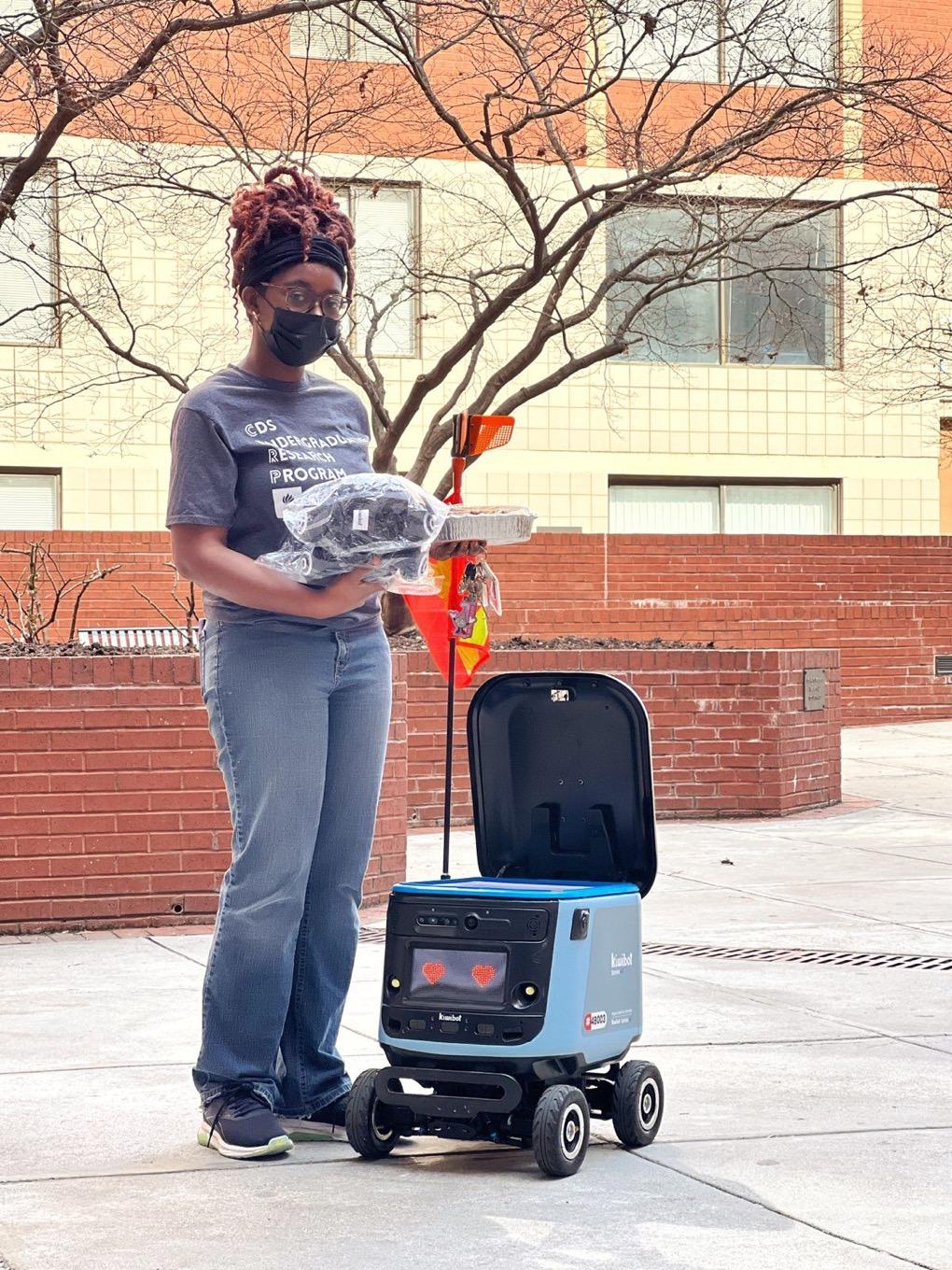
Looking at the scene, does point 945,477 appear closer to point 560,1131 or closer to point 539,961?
point 539,961

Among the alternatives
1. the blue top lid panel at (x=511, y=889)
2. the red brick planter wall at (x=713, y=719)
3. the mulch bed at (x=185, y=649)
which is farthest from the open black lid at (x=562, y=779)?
the red brick planter wall at (x=713, y=719)

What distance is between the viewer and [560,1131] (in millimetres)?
3879

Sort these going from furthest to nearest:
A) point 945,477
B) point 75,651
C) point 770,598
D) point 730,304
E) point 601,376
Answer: point 945,477, point 730,304, point 601,376, point 770,598, point 75,651

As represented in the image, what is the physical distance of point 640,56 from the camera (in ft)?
62.3

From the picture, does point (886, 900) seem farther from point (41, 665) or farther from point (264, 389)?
point (264, 389)

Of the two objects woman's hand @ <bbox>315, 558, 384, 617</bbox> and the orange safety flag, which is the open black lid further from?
woman's hand @ <bbox>315, 558, 384, 617</bbox>

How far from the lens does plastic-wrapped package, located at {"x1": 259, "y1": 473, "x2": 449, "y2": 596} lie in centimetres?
390

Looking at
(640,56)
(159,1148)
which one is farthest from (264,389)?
(640,56)

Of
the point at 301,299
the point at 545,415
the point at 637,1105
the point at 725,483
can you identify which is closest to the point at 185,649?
the point at 301,299

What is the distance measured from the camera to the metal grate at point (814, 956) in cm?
682

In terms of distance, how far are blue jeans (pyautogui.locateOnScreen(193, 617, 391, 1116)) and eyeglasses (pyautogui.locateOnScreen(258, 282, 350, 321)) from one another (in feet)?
2.42

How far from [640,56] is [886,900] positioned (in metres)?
12.9

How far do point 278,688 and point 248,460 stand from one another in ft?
1.73

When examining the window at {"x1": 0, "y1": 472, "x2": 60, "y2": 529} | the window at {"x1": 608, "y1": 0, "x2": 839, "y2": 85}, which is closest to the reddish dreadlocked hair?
the window at {"x1": 608, "y1": 0, "x2": 839, "y2": 85}
